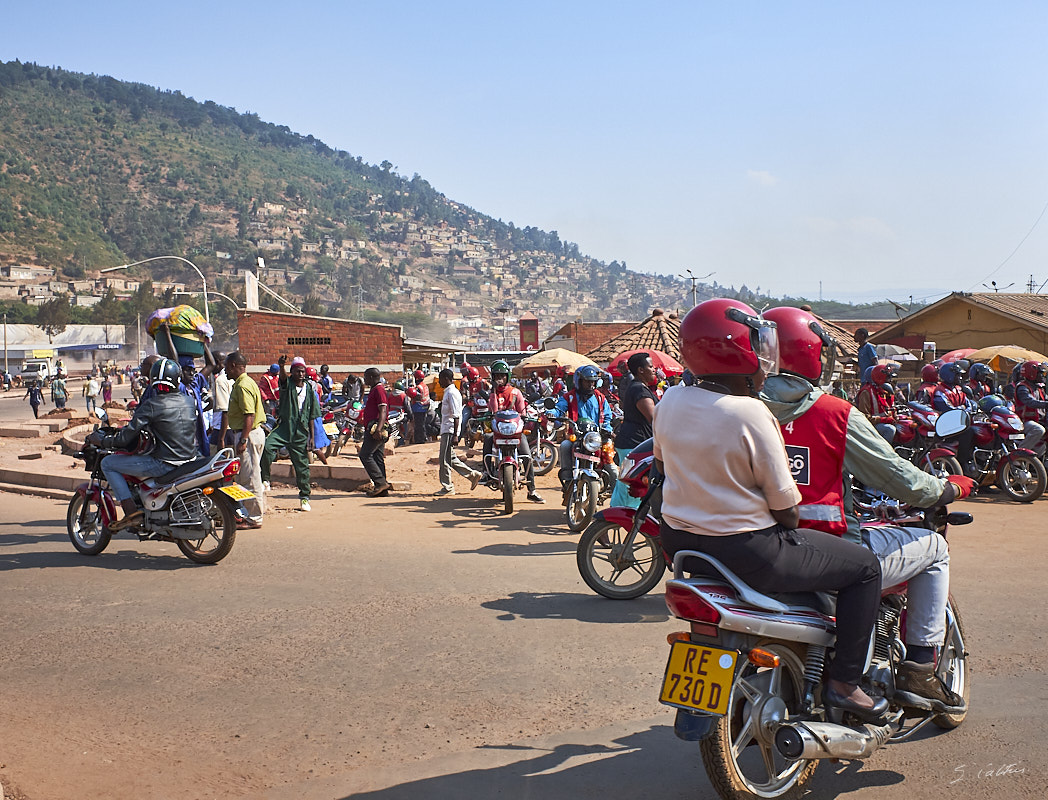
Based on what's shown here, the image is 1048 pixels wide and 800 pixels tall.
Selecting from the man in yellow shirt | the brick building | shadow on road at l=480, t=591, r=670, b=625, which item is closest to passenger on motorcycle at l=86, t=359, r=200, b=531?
the man in yellow shirt

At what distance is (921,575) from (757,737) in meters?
0.99

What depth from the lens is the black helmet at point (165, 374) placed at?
8.48 meters

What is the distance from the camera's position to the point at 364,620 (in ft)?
21.0

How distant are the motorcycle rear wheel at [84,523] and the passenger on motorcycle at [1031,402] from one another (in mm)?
10943

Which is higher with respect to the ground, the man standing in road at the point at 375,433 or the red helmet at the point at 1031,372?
the red helmet at the point at 1031,372

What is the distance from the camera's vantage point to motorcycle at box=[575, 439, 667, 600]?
6.87m

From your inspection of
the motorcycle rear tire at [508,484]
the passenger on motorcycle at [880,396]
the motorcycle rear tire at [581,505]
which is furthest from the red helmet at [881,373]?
the motorcycle rear tire at [508,484]

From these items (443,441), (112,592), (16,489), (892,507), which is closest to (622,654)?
(892,507)

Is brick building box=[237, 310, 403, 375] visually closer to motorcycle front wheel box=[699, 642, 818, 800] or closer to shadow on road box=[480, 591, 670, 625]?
shadow on road box=[480, 591, 670, 625]

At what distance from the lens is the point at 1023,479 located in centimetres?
1184

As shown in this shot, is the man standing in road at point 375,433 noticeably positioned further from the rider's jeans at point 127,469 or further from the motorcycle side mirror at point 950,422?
the motorcycle side mirror at point 950,422

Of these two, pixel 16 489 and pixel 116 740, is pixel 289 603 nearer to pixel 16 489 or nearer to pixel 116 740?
pixel 116 740

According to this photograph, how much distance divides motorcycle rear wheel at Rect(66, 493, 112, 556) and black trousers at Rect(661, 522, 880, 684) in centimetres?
682

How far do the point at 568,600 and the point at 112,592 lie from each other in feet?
11.5
